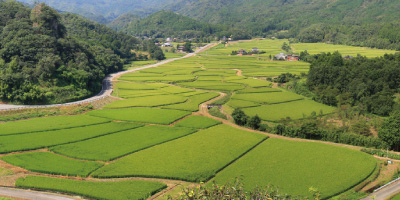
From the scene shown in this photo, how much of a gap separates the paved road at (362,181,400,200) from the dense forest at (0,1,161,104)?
46.7 meters

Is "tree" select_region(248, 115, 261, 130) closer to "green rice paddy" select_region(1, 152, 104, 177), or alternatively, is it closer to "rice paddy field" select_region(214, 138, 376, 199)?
"rice paddy field" select_region(214, 138, 376, 199)

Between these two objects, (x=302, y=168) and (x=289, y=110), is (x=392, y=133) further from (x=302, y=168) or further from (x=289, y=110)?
(x=289, y=110)

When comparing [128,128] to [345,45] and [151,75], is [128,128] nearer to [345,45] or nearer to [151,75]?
[151,75]

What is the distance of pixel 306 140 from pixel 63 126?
29.1 m

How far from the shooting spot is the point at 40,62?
57438mm

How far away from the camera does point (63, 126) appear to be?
3941 centimetres

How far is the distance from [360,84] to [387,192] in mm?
30308

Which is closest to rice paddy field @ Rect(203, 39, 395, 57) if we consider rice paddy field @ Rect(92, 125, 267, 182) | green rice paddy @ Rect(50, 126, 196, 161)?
rice paddy field @ Rect(92, 125, 267, 182)

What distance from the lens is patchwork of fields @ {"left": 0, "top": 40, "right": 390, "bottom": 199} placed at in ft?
83.8

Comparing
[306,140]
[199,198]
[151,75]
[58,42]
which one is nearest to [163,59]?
[151,75]

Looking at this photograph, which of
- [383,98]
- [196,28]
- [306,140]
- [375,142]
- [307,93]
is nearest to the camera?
[375,142]

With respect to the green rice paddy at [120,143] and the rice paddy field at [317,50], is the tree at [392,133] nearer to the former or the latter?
the green rice paddy at [120,143]

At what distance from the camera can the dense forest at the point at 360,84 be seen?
4709cm

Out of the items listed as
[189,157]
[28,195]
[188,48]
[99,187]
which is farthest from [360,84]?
[188,48]
